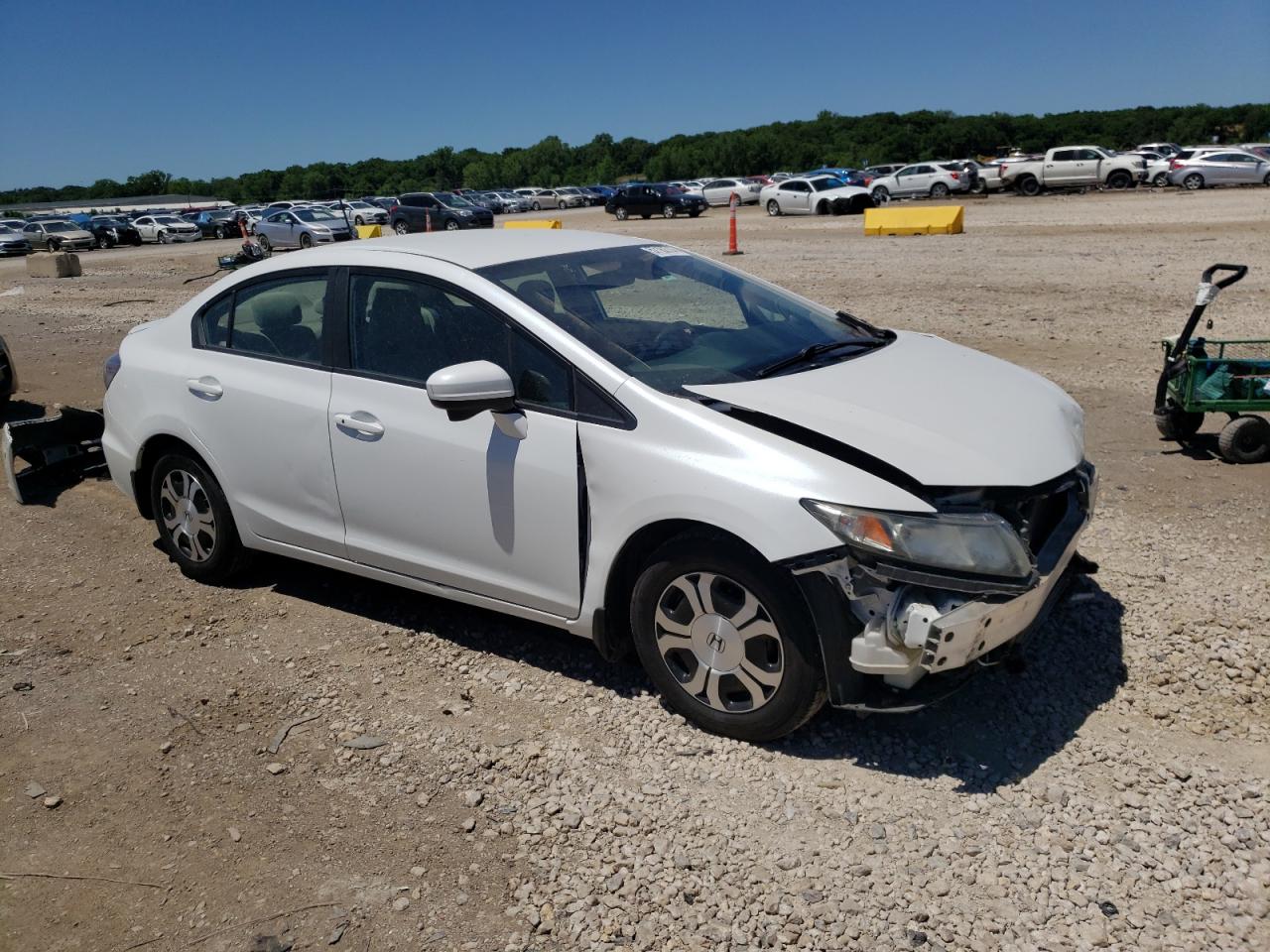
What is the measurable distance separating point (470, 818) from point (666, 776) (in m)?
0.67

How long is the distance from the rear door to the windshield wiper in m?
1.87

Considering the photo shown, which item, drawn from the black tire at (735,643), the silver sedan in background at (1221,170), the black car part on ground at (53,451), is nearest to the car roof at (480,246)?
the black tire at (735,643)

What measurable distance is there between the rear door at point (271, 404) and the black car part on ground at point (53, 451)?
247 centimetres

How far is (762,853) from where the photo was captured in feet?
10.4

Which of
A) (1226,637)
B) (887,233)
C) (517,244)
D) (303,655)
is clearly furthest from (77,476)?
(887,233)

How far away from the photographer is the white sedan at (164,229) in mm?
49719

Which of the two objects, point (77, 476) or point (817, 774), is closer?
point (817, 774)

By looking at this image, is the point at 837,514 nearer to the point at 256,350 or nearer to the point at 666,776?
the point at 666,776

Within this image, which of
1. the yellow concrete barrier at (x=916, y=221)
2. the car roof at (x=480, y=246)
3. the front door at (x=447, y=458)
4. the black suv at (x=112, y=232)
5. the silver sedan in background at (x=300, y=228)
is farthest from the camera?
the black suv at (x=112, y=232)

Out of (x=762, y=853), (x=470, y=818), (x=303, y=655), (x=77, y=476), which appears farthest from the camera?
(x=77, y=476)

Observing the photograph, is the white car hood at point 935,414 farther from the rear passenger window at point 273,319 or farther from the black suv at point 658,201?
the black suv at point 658,201

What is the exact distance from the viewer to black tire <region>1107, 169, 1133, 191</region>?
1652 inches

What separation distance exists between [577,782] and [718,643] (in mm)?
675

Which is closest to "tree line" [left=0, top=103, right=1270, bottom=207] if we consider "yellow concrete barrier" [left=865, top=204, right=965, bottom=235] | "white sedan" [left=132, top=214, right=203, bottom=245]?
"white sedan" [left=132, top=214, right=203, bottom=245]
